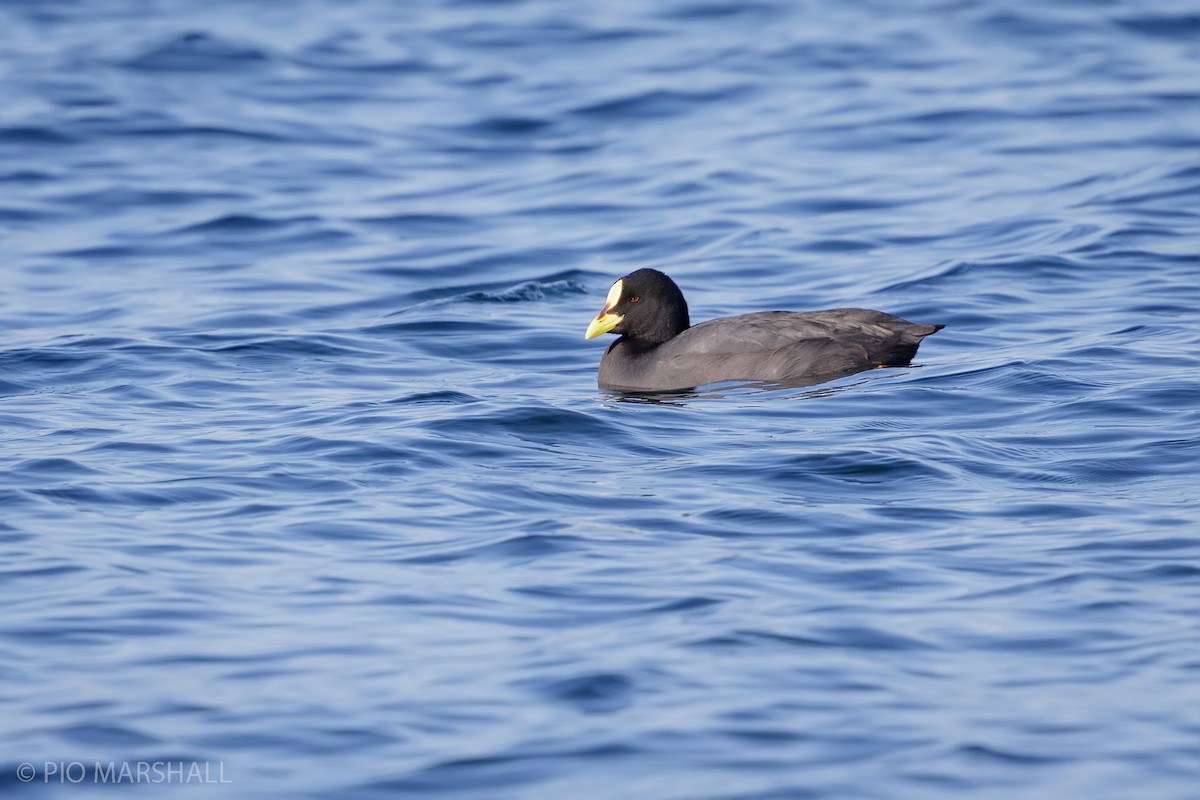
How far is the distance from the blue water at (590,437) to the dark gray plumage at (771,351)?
28 centimetres

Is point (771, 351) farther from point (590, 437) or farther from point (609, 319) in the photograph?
point (590, 437)

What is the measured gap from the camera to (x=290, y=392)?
11.2m

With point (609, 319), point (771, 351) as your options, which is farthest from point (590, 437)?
point (609, 319)

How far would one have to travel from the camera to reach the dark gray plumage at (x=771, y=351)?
11.3 metres

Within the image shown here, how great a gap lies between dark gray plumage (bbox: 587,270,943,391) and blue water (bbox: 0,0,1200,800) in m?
0.28

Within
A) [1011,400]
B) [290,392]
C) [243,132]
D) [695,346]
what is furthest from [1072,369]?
[243,132]

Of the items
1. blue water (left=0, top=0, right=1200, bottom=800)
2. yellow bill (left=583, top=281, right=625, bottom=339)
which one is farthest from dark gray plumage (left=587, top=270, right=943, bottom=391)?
blue water (left=0, top=0, right=1200, bottom=800)

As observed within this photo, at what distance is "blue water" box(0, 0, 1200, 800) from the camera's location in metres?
5.93

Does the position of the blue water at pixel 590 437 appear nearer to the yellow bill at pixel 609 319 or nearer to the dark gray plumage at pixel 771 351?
the dark gray plumage at pixel 771 351

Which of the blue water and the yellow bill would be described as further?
the yellow bill

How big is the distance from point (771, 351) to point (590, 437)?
1.88m

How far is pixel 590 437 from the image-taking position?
9.91 metres

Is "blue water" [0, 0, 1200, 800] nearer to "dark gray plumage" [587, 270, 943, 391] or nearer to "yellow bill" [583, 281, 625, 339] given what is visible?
"dark gray plumage" [587, 270, 943, 391]

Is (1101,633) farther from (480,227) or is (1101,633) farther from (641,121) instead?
(641,121)
